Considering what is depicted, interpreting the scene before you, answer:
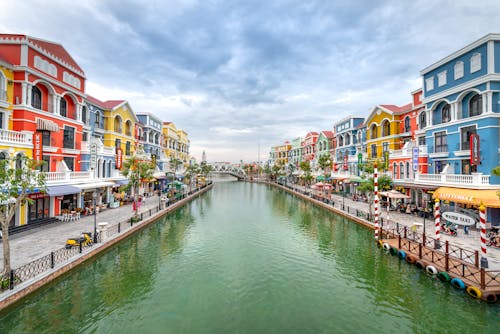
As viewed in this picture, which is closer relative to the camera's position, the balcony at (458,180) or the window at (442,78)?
the balcony at (458,180)

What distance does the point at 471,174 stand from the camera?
872 inches

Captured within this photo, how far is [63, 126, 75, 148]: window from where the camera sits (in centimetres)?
2692

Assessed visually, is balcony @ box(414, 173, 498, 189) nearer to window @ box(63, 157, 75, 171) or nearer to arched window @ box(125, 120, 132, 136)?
window @ box(63, 157, 75, 171)

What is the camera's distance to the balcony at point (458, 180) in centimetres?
2061

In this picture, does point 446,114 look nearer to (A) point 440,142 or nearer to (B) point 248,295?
(A) point 440,142

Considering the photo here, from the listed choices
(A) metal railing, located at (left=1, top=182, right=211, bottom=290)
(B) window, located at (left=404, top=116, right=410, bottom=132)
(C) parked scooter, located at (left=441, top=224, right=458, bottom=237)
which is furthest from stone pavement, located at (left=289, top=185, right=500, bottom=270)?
(A) metal railing, located at (left=1, top=182, right=211, bottom=290)

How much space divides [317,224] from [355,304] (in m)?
17.3

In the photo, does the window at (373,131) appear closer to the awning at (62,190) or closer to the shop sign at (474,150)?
the shop sign at (474,150)

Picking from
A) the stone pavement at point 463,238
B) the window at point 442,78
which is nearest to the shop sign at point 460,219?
the stone pavement at point 463,238

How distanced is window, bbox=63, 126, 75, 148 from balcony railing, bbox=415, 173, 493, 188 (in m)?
38.8

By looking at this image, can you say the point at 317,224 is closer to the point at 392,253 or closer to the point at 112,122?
the point at 392,253

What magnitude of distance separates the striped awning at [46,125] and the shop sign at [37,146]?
1.12 meters

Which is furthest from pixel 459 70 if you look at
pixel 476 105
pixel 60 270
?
pixel 60 270

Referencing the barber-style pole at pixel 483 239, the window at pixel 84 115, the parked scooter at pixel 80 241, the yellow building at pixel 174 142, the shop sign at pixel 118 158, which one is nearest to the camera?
the barber-style pole at pixel 483 239
